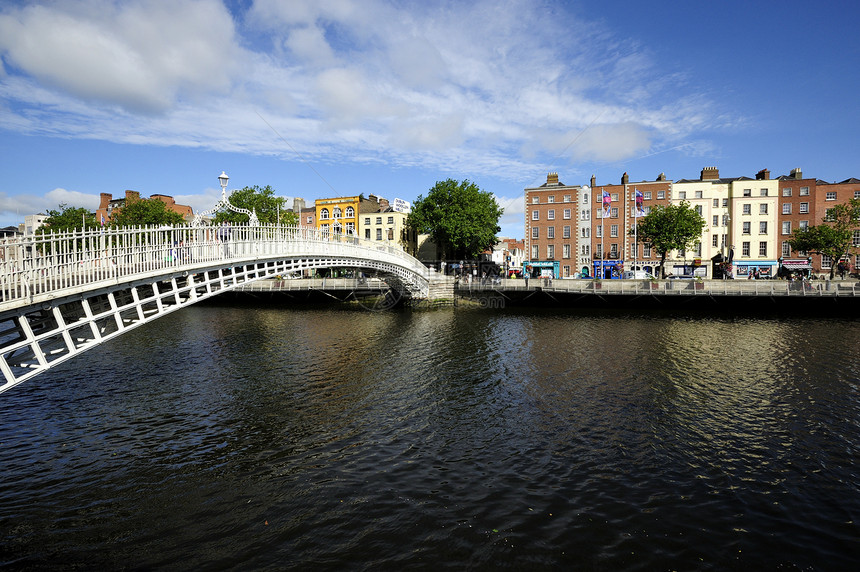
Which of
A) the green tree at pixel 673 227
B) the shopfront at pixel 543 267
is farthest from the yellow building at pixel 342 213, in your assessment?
the green tree at pixel 673 227

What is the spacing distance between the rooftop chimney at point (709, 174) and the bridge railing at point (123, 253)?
6597cm

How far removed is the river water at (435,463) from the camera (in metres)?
8.45

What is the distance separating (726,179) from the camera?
71062 millimetres

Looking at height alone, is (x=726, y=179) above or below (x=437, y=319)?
above

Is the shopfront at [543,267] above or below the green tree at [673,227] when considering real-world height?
below

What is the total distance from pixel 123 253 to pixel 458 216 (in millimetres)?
55800

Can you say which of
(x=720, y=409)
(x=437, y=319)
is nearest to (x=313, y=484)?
(x=720, y=409)

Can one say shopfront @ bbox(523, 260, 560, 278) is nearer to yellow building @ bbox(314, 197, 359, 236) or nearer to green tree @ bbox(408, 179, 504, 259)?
green tree @ bbox(408, 179, 504, 259)

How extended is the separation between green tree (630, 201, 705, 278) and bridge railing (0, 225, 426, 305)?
4690 centimetres

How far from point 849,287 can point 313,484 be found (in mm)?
51319

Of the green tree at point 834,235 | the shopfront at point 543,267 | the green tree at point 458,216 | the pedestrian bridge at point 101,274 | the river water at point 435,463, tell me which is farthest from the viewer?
the shopfront at point 543,267

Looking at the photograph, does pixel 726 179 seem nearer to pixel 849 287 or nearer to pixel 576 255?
pixel 576 255

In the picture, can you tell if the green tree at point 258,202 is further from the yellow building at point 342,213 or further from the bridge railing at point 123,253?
the bridge railing at point 123,253

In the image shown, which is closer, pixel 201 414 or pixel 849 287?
pixel 201 414
